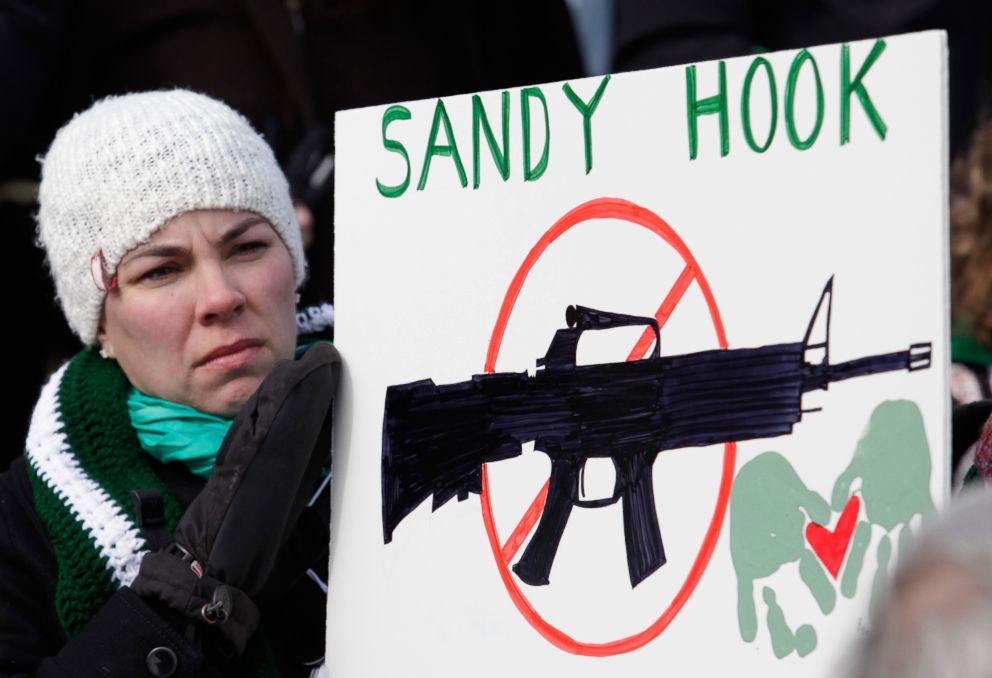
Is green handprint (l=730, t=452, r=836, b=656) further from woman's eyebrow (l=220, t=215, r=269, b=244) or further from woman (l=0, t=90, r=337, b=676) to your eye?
woman's eyebrow (l=220, t=215, r=269, b=244)

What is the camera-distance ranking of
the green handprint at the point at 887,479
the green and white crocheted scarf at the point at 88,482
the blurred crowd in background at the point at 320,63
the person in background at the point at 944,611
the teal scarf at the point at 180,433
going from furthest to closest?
the blurred crowd in background at the point at 320,63, the teal scarf at the point at 180,433, the green and white crocheted scarf at the point at 88,482, the green handprint at the point at 887,479, the person in background at the point at 944,611

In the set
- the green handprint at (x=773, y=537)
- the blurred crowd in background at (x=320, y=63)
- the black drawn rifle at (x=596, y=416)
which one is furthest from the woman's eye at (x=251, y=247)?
the green handprint at (x=773, y=537)

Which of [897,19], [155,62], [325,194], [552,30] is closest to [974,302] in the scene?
[897,19]

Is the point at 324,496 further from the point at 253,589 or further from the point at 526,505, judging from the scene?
the point at 526,505

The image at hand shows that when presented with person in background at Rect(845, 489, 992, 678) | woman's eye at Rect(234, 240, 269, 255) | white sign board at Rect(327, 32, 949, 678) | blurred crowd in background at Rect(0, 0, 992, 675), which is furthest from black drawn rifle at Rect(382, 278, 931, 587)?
blurred crowd in background at Rect(0, 0, 992, 675)

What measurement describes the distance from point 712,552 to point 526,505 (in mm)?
227

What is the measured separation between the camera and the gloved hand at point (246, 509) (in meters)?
1.74

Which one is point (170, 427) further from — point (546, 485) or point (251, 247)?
point (546, 485)

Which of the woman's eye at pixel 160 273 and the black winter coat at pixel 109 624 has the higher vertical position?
the woman's eye at pixel 160 273

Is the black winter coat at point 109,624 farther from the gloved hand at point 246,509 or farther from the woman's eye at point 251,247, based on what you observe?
the woman's eye at point 251,247

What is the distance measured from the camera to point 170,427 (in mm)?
1992

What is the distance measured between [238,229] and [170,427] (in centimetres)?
28

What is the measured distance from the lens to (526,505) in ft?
5.47

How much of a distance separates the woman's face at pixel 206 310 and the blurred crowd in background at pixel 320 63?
64 centimetres
